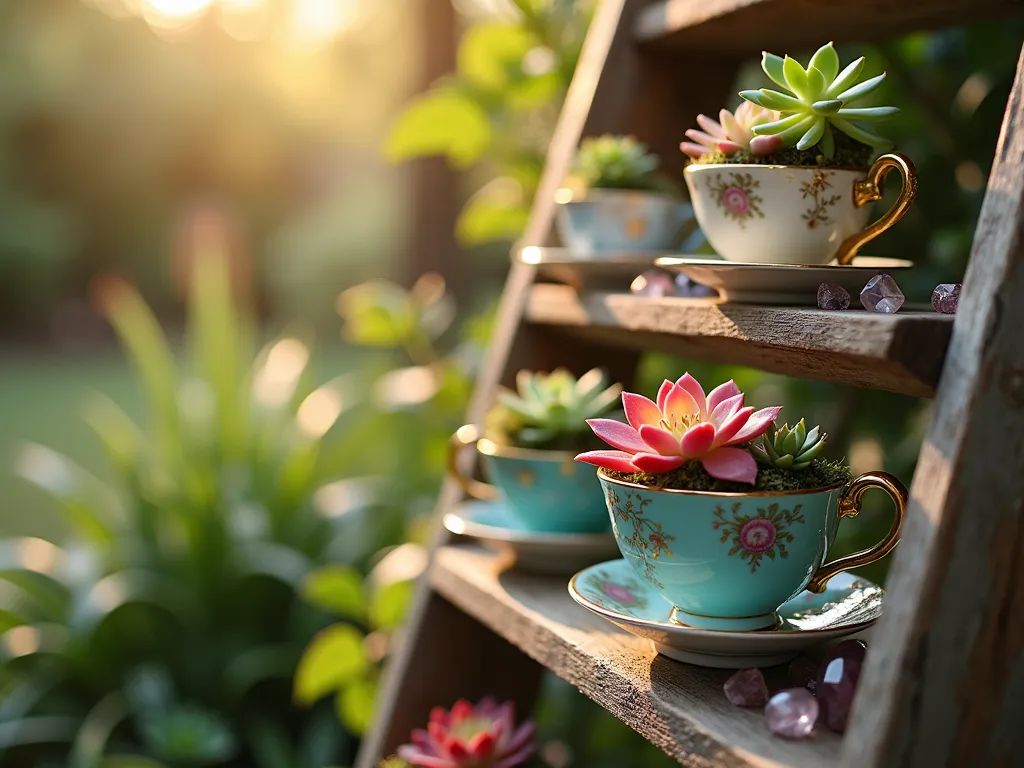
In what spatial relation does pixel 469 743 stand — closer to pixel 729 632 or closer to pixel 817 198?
pixel 729 632

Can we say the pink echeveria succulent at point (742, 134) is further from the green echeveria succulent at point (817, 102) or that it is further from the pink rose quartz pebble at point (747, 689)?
the pink rose quartz pebble at point (747, 689)

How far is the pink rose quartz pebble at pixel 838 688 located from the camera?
476 mm

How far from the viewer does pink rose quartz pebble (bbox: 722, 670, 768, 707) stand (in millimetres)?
505

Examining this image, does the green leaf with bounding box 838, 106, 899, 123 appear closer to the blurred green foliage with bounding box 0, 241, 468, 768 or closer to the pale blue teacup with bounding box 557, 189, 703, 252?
the pale blue teacup with bounding box 557, 189, 703, 252

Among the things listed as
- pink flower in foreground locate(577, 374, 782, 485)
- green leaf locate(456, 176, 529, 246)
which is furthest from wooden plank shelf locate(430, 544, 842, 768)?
green leaf locate(456, 176, 529, 246)

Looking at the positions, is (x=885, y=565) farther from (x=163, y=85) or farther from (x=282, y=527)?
(x=163, y=85)

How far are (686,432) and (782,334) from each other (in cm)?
7

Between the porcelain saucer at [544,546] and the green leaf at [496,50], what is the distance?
498mm

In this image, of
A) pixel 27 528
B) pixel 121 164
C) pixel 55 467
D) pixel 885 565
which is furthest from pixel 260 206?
pixel 885 565

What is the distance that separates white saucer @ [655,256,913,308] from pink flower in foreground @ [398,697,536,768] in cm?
33

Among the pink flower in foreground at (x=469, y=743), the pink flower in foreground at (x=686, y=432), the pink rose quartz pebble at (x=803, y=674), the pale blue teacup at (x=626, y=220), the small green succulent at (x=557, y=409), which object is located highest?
the pale blue teacup at (x=626, y=220)

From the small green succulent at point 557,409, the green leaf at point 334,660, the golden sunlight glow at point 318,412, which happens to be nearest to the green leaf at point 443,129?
the small green succulent at point 557,409

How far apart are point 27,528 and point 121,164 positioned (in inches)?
175

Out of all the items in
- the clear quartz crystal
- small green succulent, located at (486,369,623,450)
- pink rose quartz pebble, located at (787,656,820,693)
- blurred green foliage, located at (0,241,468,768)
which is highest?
the clear quartz crystal
